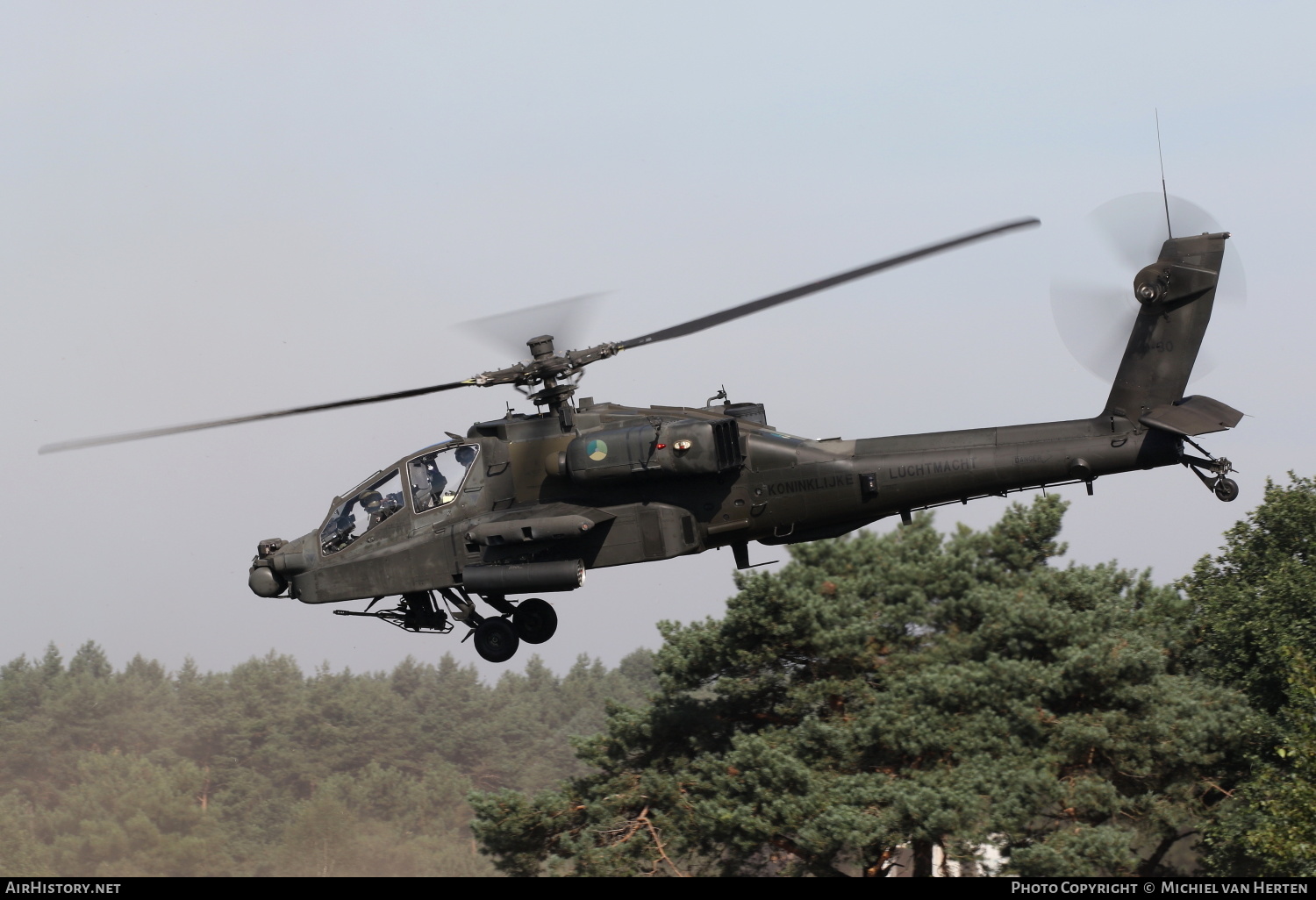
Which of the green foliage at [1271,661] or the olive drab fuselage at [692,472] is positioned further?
the green foliage at [1271,661]

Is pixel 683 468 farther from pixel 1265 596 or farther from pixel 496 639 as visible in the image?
pixel 1265 596

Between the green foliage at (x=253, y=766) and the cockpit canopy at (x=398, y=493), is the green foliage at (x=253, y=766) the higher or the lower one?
the lower one

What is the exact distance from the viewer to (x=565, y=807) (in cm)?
3231

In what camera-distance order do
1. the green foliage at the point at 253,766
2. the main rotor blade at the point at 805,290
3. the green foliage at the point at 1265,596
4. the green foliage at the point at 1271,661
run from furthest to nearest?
the green foliage at the point at 253,766, the green foliage at the point at 1265,596, the green foliage at the point at 1271,661, the main rotor blade at the point at 805,290

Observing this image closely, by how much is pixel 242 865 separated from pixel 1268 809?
51.4 m

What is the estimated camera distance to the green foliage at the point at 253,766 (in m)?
63.7

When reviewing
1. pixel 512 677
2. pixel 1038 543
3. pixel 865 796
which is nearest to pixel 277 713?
pixel 512 677

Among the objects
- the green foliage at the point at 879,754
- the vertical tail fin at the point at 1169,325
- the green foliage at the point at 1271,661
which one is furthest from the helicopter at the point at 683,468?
the green foliage at the point at 1271,661

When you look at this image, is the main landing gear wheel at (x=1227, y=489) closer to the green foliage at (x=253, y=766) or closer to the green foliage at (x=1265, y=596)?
the green foliage at (x=1265, y=596)

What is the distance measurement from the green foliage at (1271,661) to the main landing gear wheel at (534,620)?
18.1 meters

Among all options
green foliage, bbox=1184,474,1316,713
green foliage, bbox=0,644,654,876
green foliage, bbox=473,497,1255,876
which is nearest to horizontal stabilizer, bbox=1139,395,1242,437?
green foliage, bbox=473,497,1255,876

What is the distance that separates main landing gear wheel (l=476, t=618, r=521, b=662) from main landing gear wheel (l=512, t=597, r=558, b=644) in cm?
16

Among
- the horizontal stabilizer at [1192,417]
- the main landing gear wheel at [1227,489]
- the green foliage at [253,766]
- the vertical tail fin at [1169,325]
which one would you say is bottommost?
the green foliage at [253,766]
